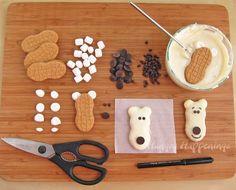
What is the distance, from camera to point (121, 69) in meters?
0.86

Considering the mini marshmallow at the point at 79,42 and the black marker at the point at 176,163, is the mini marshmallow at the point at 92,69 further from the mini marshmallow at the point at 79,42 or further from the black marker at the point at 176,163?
the black marker at the point at 176,163

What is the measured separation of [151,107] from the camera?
0.84 meters

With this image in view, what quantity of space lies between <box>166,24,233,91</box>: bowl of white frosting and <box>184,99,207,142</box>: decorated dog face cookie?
41 mm

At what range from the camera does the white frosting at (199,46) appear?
0.82 metres

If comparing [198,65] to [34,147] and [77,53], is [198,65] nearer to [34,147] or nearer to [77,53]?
[77,53]

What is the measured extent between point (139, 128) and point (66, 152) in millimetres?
167

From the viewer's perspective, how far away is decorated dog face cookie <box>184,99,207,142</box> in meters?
0.82

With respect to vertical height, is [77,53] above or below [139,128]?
above

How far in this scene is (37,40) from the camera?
862 millimetres

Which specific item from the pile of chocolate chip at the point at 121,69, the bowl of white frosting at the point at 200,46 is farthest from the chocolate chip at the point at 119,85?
the bowl of white frosting at the point at 200,46

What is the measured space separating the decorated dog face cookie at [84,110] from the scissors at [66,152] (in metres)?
0.04

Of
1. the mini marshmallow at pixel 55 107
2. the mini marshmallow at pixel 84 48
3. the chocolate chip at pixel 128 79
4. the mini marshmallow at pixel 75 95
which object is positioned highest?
the mini marshmallow at pixel 84 48

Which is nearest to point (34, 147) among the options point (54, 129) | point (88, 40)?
point (54, 129)

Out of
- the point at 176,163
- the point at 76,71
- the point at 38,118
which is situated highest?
the point at 76,71
